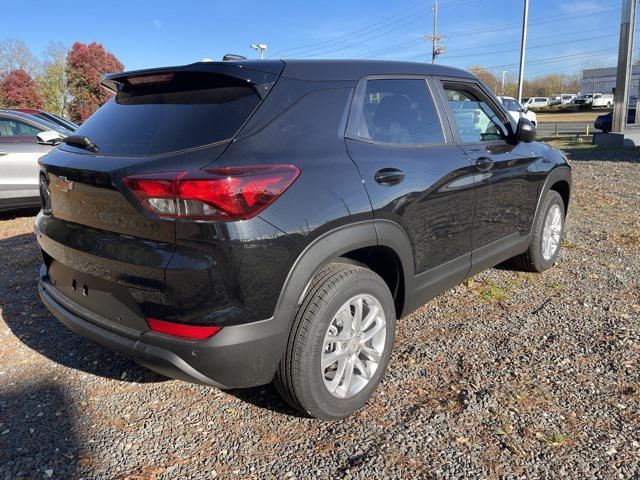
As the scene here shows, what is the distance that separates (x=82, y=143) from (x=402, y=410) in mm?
2139

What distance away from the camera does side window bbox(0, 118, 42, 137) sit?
703cm

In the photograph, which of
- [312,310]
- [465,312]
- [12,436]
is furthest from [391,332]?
[12,436]

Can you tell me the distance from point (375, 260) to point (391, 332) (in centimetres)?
40

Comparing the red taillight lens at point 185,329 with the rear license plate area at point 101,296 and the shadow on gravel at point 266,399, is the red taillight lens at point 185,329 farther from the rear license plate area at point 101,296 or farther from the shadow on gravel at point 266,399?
the shadow on gravel at point 266,399

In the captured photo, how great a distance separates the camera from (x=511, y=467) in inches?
88.1

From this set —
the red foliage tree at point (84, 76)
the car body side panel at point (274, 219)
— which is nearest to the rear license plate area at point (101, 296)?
the car body side panel at point (274, 219)

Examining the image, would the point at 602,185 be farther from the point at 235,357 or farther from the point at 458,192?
the point at 235,357

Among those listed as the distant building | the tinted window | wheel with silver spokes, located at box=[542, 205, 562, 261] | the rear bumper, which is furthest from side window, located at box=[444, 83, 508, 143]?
the distant building

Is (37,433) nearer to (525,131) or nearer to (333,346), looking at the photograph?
(333,346)

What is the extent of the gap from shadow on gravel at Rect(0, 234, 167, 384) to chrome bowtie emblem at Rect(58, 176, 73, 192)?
0.90 metres

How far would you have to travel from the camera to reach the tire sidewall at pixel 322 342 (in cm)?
234

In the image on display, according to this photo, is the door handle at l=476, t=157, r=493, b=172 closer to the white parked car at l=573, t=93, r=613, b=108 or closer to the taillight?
A: the taillight

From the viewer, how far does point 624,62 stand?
640 inches

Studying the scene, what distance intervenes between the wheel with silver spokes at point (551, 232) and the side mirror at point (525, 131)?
934mm
